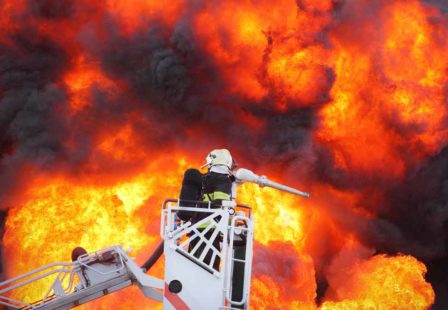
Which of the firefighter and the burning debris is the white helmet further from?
the burning debris

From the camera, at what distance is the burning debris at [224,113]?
18.1 meters

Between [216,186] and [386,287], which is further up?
[386,287]

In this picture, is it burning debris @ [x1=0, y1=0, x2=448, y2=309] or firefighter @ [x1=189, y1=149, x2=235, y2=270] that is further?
burning debris @ [x1=0, y1=0, x2=448, y2=309]

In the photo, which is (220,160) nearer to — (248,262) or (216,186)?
(216,186)

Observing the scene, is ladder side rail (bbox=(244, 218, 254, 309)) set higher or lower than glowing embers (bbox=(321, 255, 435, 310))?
lower

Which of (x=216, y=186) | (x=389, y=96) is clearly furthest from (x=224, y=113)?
(x=216, y=186)

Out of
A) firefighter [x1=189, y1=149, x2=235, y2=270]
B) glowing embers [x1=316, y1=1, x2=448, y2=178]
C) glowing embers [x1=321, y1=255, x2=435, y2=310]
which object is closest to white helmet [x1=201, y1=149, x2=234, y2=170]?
firefighter [x1=189, y1=149, x2=235, y2=270]

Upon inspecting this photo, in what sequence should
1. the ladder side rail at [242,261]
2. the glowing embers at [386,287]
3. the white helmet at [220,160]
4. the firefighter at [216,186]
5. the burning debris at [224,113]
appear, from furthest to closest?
1. the burning debris at [224,113]
2. the glowing embers at [386,287]
3. the white helmet at [220,160]
4. the firefighter at [216,186]
5. the ladder side rail at [242,261]

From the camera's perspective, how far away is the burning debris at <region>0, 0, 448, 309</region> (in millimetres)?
18078

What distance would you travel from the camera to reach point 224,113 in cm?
1936

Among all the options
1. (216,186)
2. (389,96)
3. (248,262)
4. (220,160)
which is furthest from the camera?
(389,96)

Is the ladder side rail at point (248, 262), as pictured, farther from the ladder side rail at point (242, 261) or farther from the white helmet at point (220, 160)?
the white helmet at point (220, 160)

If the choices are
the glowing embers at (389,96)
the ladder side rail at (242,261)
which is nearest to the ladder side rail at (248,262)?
the ladder side rail at (242,261)

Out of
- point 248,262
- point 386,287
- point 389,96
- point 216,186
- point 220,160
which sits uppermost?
point 389,96
